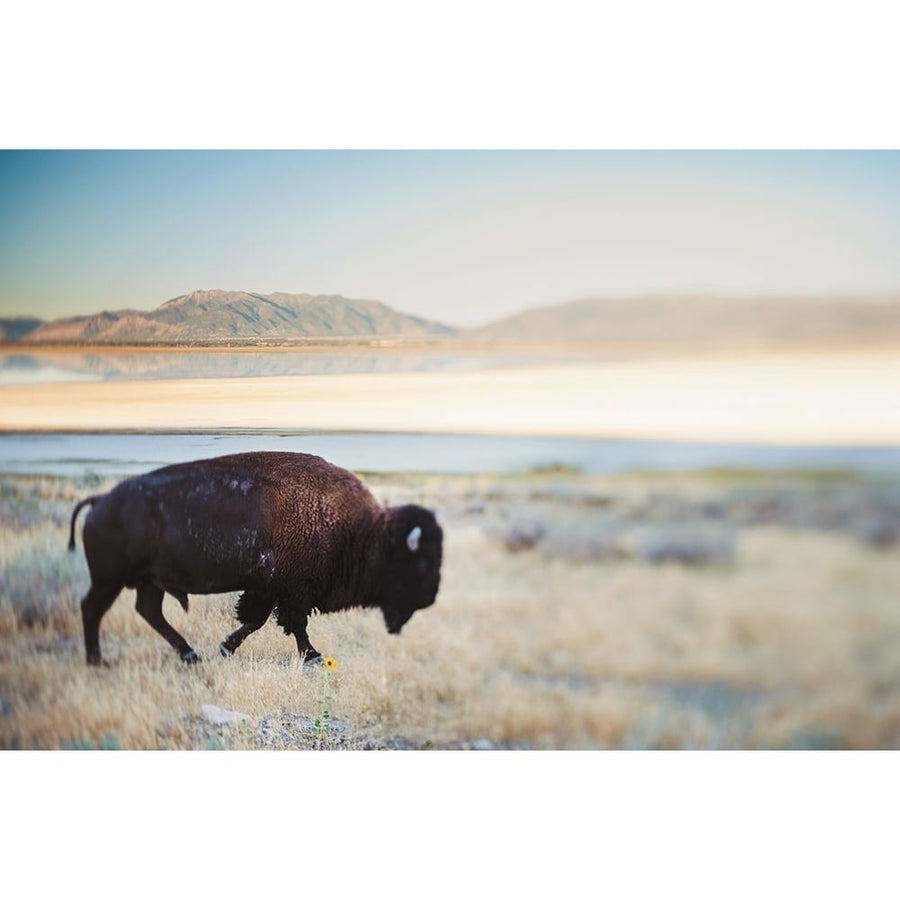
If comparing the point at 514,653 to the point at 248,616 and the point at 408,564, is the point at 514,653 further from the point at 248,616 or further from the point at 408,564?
the point at 248,616

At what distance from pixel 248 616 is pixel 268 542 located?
0.31 m

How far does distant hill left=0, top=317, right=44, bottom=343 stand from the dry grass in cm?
58

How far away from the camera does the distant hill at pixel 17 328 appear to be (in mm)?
3758

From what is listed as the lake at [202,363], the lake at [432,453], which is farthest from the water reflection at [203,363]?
the lake at [432,453]

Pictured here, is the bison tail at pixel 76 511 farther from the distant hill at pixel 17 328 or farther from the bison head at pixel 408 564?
the bison head at pixel 408 564

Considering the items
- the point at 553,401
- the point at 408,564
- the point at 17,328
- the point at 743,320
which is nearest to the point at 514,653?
the point at 408,564

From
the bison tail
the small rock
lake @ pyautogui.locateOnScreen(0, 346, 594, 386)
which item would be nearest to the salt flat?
lake @ pyautogui.locateOnScreen(0, 346, 594, 386)

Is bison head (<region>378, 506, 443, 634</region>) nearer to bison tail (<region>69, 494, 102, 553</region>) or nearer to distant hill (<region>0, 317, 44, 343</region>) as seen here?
bison tail (<region>69, 494, 102, 553</region>)

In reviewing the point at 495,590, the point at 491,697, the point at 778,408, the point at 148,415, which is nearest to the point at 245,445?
the point at 148,415

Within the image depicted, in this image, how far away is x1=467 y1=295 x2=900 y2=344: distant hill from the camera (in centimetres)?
A: 350

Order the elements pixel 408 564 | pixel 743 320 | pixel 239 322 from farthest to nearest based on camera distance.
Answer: pixel 239 322 < pixel 408 564 < pixel 743 320

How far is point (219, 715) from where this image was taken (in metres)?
3.66

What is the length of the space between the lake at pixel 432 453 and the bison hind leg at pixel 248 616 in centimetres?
57

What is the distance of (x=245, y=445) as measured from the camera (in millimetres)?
3660
